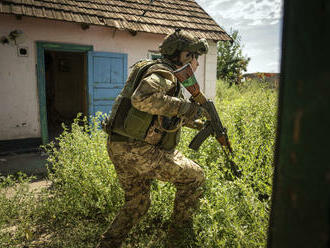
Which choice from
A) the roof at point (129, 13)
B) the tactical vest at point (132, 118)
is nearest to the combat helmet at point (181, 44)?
the tactical vest at point (132, 118)

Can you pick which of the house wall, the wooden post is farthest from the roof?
the wooden post

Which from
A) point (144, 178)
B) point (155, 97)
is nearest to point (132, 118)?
point (155, 97)

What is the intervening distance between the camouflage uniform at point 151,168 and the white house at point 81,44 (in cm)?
460

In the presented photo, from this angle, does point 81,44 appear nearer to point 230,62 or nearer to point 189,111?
point 189,111

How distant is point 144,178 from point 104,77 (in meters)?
4.94

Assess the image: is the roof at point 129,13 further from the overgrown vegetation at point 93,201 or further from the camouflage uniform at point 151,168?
the camouflage uniform at point 151,168

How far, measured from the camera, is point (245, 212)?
2.31 meters

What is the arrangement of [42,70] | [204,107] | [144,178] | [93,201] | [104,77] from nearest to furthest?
1. [144,178]
2. [204,107]
3. [93,201]
4. [42,70]
5. [104,77]

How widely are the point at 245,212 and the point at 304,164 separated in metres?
1.92

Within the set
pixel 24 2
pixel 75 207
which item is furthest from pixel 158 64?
pixel 24 2

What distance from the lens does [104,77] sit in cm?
674

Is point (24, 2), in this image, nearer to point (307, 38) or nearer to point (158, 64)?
point (158, 64)

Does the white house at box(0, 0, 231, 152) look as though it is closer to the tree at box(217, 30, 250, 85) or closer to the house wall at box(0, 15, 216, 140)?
the house wall at box(0, 15, 216, 140)

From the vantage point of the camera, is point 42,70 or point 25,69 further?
point 42,70
